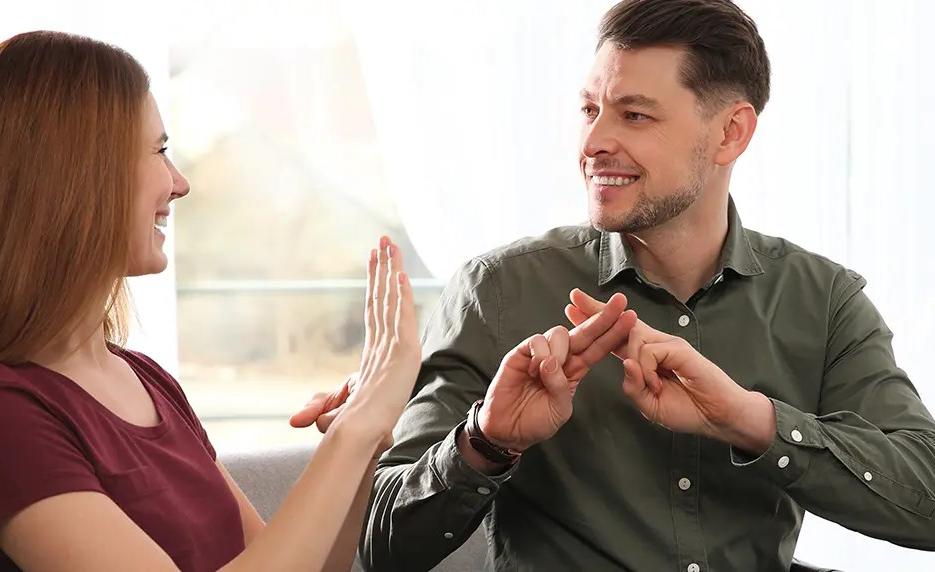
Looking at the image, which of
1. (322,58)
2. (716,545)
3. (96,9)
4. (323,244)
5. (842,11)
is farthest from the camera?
(323,244)

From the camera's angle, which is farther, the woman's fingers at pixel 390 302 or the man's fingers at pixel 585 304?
the man's fingers at pixel 585 304

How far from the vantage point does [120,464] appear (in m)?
1.37

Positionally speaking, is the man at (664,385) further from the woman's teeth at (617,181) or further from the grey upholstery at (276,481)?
the grey upholstery at (276,481)

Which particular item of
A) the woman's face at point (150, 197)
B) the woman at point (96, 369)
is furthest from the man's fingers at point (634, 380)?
the woman's face at point (150, 197)

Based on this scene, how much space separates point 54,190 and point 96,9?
2275 mm

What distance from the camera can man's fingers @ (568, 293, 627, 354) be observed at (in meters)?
1.58

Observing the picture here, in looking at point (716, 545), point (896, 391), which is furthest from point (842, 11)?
point (716, 545)

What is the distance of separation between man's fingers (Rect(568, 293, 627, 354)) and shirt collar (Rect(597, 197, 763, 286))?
291mm

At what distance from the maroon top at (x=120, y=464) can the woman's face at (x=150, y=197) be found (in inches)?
6.5

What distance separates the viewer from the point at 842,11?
3701 mm

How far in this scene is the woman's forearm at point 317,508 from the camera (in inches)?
52.3

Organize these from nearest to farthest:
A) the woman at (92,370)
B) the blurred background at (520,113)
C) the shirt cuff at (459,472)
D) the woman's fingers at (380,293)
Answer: the woman at (92,370)
the woman's fingers at (380,293)
the shirt cuff at (459,472)
the blurred background at (520,113)

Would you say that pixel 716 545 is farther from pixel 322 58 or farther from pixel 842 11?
pixel 322 58

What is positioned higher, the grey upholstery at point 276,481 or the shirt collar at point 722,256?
the shirt collar at point 722,256
